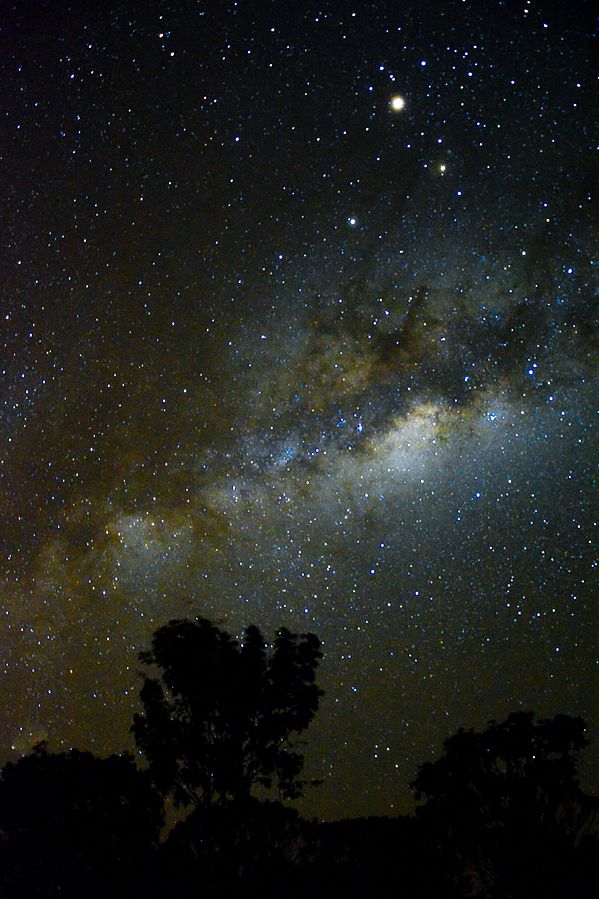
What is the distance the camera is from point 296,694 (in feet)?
50.6

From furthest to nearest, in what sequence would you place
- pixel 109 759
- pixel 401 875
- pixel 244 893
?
pixel 109 759, pixel 401 875, pixel 244 893

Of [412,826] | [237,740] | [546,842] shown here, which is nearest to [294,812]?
[237,740]

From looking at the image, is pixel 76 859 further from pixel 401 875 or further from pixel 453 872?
pixel 453 872

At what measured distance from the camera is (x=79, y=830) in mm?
15070

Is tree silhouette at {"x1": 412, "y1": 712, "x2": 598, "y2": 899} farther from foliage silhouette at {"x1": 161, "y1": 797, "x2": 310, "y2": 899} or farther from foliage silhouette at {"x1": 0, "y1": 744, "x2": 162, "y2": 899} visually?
foliage silhouette at {"x1": 0, "y1": 744, "x2": 162, "y2": 899}

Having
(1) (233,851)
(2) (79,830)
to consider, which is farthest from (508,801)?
(2) (79,830)

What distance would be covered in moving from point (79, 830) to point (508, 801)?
8830 mm

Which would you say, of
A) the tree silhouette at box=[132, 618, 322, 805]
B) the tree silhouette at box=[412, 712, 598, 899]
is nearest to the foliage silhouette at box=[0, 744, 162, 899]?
the tree silhouette at box=[132, 618, 322, 805]

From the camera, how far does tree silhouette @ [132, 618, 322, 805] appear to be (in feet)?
48.4

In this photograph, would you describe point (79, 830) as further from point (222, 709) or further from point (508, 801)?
point (508, 801)

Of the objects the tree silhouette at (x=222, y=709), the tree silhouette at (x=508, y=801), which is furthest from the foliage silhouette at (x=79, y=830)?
the tree silhouette at (x=508, y=801)

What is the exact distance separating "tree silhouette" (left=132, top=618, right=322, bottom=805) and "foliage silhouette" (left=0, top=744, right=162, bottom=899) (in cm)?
82

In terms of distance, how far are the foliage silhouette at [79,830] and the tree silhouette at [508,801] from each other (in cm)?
599

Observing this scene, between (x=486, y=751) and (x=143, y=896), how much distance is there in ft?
24.4
